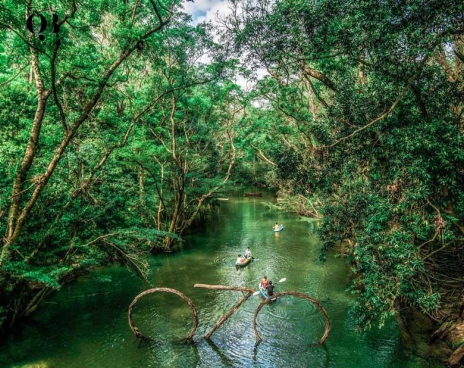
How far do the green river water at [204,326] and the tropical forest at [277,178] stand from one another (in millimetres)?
79

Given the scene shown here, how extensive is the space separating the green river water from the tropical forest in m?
0.08

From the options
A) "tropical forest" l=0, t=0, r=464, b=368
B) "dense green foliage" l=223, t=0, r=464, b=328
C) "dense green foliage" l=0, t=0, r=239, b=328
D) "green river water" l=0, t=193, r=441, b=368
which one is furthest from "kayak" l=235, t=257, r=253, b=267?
"dense green foliage" l=223, t=0, r=464, b=328

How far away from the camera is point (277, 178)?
1170 cm

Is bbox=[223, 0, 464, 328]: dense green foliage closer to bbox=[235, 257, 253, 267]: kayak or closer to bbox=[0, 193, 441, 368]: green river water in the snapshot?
bbox=[0, 193, 441, 368]: green river water

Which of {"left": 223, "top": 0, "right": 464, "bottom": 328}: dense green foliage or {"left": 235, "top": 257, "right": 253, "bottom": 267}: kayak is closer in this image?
{"left": 223, "top": 0, "right": 464, "bottom": 328}: dense green foliage

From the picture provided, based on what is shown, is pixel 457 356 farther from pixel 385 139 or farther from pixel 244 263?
pixel 244 263

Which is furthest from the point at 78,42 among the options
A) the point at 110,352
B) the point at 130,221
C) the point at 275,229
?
the point at 275,229

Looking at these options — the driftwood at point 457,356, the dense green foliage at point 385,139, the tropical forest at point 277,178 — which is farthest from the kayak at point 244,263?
the driftwood at point 457,356

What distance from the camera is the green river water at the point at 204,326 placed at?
10141 mm

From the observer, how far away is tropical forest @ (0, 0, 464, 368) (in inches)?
279

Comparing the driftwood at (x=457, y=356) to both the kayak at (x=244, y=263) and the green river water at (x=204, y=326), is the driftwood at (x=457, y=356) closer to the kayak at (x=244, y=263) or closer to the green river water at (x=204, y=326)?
the green river water at (x=204, y=326)

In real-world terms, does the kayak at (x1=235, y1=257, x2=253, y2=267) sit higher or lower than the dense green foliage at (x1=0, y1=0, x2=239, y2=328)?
lower

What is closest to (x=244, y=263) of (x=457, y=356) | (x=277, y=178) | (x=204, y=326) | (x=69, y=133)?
(x=204, y=326)

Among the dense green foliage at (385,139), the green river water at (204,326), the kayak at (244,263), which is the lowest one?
the green river water at (204,326)
